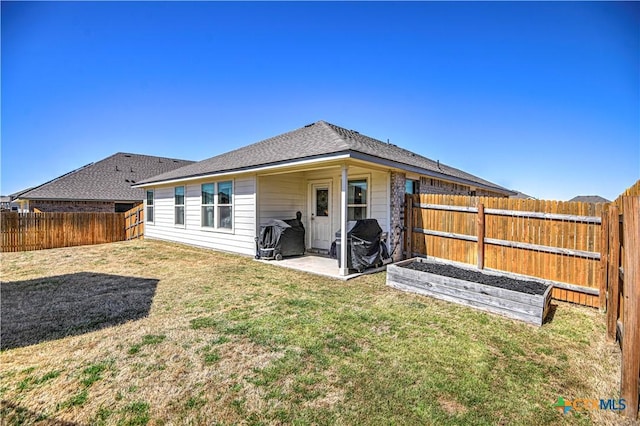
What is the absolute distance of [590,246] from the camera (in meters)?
4.60

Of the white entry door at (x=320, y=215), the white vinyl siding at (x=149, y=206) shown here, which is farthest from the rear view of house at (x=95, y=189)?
the white entry door at (x=320, y=215)

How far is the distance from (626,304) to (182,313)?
16.7 ft

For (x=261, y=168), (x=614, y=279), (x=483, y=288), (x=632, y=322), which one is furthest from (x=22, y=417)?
(x=261, y=168)

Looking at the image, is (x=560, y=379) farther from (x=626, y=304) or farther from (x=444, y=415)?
(x=444, y=415)

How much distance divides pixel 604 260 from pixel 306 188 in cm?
772

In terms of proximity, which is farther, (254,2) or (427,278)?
(254,2)

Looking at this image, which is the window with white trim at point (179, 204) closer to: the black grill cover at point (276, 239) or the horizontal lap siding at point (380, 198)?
the black grill cover at point (276, 239)

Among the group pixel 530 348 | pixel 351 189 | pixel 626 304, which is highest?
pixel 351 189

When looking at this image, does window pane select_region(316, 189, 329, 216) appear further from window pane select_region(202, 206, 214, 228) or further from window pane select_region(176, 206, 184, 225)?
window pane select_region(176, 206, 184, 225)

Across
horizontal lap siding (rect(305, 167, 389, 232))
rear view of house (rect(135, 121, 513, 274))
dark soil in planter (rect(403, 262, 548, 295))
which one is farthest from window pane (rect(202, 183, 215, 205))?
dark soil in planter (rect(403, 262, 548, 295))

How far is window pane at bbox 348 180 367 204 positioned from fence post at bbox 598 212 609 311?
5020mm

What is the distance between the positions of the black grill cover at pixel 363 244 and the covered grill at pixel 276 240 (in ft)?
7.10

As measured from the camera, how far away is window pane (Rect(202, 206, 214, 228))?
10.2 meters

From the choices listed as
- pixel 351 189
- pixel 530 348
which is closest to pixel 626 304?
pixel 530 348
